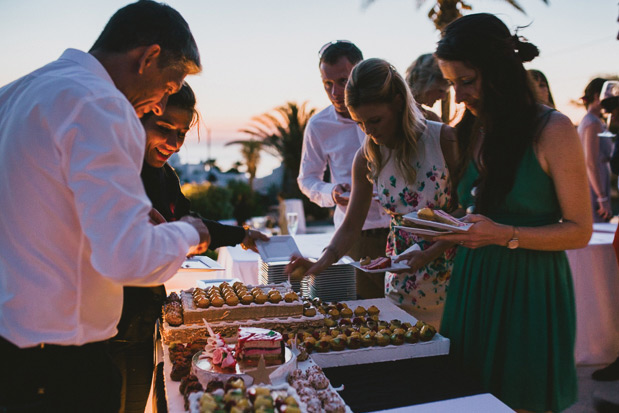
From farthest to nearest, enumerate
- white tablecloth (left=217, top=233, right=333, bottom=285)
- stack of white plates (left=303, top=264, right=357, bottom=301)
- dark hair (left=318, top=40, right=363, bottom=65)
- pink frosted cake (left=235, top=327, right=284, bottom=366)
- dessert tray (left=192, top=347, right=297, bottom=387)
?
white tablecloth (left=217, top=233, right=333, bottom=285) → dark hair (left=318, top=40, right=363, bottom=65) → stack of white plates (left=303, top=264, right=357, bottom=301) → pink frosted cake (left=235, top=327, right=284, bottom=366) → dessert tray (left=192, top=347, right=297, bottom=387)

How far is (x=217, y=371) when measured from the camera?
54.6 inches

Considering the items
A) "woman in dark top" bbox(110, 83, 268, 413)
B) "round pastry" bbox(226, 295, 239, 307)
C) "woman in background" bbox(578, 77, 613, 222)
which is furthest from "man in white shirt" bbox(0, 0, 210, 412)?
"woman in background" bbox(578, 77, 613, 222)

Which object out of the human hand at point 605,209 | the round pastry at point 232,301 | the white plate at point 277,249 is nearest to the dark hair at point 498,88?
the white plate at point 277,249

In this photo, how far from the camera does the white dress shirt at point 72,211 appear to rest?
954 mm

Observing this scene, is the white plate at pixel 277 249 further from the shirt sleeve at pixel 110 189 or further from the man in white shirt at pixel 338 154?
the shirt sleeve at pixel 110 189

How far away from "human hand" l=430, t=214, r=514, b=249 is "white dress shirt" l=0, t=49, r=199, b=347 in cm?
88

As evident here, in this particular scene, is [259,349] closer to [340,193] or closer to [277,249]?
[277,249]

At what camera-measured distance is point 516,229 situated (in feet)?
5.42

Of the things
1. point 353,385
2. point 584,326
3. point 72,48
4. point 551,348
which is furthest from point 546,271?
point 584,326

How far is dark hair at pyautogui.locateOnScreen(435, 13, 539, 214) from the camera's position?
170 cm

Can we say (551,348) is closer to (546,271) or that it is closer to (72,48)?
(546,271)

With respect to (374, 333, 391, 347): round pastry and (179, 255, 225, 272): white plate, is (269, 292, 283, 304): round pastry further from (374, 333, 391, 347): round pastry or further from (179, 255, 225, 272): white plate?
(374, 333, 391, 347): round pastry

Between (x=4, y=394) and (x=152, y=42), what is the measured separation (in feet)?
2.93

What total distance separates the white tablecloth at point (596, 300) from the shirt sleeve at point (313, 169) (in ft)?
6.77
